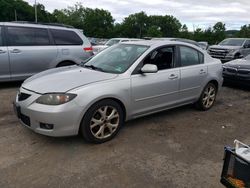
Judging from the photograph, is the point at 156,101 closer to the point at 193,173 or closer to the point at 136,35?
the point at 193,173

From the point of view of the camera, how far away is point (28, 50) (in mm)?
6598

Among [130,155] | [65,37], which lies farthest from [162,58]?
[65,37]

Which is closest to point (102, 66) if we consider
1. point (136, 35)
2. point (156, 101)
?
point (156, 101)

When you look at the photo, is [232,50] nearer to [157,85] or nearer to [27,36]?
[27,36]

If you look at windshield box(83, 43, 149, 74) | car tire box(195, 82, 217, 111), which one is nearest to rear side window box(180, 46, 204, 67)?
car tire box(195, 82, 217, 111)

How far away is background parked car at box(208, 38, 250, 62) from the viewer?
14695 mm

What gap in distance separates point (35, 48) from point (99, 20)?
66.8m

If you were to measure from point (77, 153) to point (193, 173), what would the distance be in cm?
152

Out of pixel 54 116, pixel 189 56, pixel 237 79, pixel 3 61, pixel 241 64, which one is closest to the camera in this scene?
pixel 54 116

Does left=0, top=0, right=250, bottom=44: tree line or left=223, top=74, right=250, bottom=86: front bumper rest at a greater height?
left=0, top=0, right=250, bottom=44: tree line

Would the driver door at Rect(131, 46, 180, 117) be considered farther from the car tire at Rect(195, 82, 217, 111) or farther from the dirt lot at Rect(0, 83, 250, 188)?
the car tire at Rect(195, 82, 217, 111)

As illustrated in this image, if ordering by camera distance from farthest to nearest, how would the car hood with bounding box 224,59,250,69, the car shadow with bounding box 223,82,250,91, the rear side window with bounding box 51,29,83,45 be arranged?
the car shadow with bounding box 223,82,250,91, the car hood with bounding box 224,59,250,69, the rear side window with bounding box 51,29,83,45

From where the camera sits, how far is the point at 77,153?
11.4 feet

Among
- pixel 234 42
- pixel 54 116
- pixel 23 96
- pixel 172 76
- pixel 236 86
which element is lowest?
pixel 236 86
